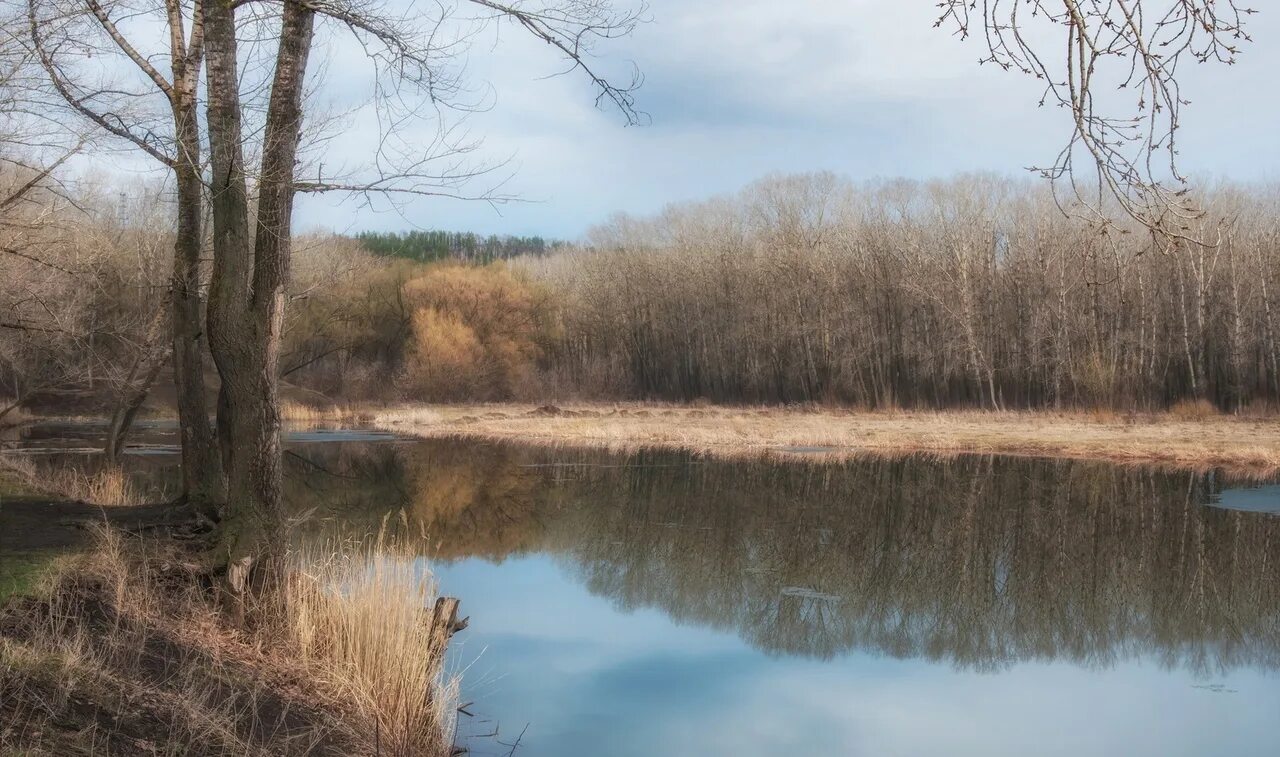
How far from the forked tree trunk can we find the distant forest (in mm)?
82271

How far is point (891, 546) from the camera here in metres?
14.5

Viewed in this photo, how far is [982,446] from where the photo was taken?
26.7 m

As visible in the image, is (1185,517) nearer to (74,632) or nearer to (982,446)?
(982,446)

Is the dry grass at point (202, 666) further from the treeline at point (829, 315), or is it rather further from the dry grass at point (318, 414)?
the dry grass at point (318, 414)

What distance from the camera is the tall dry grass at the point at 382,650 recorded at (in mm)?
6324

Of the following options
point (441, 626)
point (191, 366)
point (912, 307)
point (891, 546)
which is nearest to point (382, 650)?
point (441, 626)

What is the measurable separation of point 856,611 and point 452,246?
108063 millimetres

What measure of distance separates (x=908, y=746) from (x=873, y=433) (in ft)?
74.0

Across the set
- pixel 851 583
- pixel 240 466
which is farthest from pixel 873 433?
pixel 240 466

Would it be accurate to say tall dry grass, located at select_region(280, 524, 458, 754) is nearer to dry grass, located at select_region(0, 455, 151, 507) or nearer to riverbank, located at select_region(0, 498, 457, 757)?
riverbank, located at select_region(0, 498, 457, 757)

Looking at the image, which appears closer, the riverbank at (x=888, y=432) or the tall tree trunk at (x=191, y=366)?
the tall tree trunk at (x=191, y=366)

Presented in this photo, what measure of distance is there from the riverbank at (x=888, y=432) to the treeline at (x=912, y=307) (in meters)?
3.25

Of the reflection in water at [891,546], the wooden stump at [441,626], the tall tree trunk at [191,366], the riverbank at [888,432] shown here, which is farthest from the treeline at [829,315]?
the wooden stump at [441,626]

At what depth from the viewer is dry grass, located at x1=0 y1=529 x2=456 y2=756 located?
4859 millimetres
